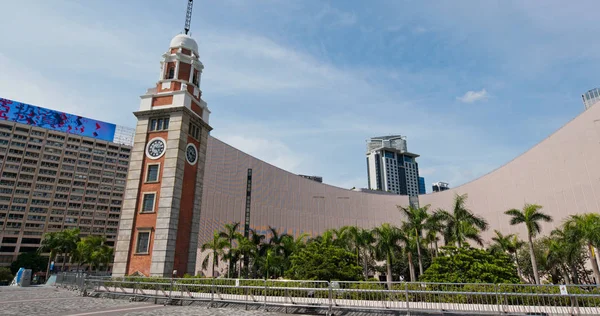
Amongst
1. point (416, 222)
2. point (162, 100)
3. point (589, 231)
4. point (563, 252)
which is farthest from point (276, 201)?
point (589, 231)

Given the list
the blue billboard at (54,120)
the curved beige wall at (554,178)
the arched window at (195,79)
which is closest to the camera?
the arched window at (195,79)

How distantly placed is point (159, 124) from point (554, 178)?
43.6 metres

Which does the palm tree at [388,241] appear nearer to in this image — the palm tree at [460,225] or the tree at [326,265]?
the palm tree at [460,225]

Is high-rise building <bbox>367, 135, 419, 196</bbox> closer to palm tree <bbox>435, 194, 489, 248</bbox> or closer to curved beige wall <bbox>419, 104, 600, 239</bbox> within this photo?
curved beige wall <bbox>419, 104, 600, 239</bbox>

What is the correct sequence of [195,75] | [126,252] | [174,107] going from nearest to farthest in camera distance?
1. [126,252]
2. [174,107]
3. [195,75]

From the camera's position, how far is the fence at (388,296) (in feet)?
36.3

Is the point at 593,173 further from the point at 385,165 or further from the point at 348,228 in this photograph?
the point at 385,165

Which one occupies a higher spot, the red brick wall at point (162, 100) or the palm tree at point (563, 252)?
the red brick wall at point (162, 100)

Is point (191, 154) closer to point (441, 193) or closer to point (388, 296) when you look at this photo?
point (388, 296)

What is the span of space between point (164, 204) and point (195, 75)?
1081 centimetres

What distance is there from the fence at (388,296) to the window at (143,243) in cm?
479

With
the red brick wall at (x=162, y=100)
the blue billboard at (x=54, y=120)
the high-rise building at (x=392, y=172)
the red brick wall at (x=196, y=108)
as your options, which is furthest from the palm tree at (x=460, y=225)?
the high-rise building at (x=392, y=172)

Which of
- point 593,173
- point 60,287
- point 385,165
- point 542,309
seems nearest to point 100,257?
point 60,287

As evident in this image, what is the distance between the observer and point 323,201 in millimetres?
62719
